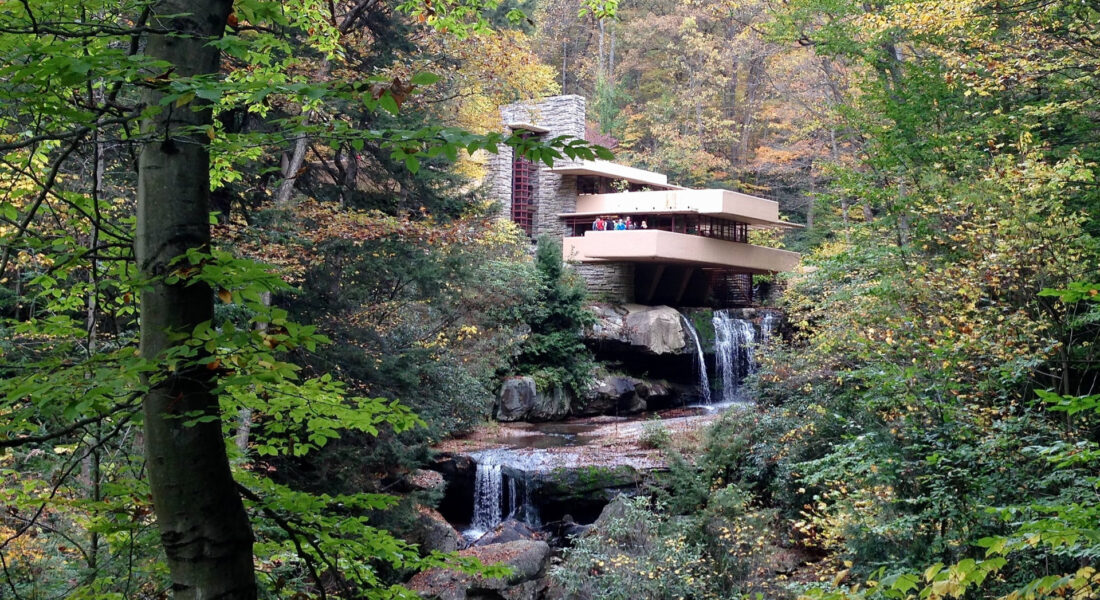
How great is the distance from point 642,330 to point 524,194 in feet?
19.8

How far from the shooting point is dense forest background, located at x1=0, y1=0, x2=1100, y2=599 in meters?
2.28

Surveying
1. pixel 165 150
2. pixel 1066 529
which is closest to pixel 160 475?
pixel 165 150

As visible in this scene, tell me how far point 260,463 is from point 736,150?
81.5 feet

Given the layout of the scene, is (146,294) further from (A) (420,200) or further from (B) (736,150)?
(B) (736,150)

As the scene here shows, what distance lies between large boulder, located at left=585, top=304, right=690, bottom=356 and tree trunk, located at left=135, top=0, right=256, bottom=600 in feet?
56.8

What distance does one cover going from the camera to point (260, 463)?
7.77m

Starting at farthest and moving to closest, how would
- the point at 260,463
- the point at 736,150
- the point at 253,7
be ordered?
1. the point at 736,150
2. the point at 260,463
3. the point at 253,7

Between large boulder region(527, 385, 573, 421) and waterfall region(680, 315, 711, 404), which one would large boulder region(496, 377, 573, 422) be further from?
waterfall region(680, 315, 711, 404)

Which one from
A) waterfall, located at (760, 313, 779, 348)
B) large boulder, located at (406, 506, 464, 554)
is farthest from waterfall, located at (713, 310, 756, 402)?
large boulder, located at (406, 506, 464, 554)

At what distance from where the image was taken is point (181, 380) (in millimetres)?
2174

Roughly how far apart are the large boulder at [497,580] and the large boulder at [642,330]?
9586mm

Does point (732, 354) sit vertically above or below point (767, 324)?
below

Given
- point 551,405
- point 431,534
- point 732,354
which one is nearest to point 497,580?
point 431,534

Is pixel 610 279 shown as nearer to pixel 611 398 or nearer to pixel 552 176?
pixel 552 176
